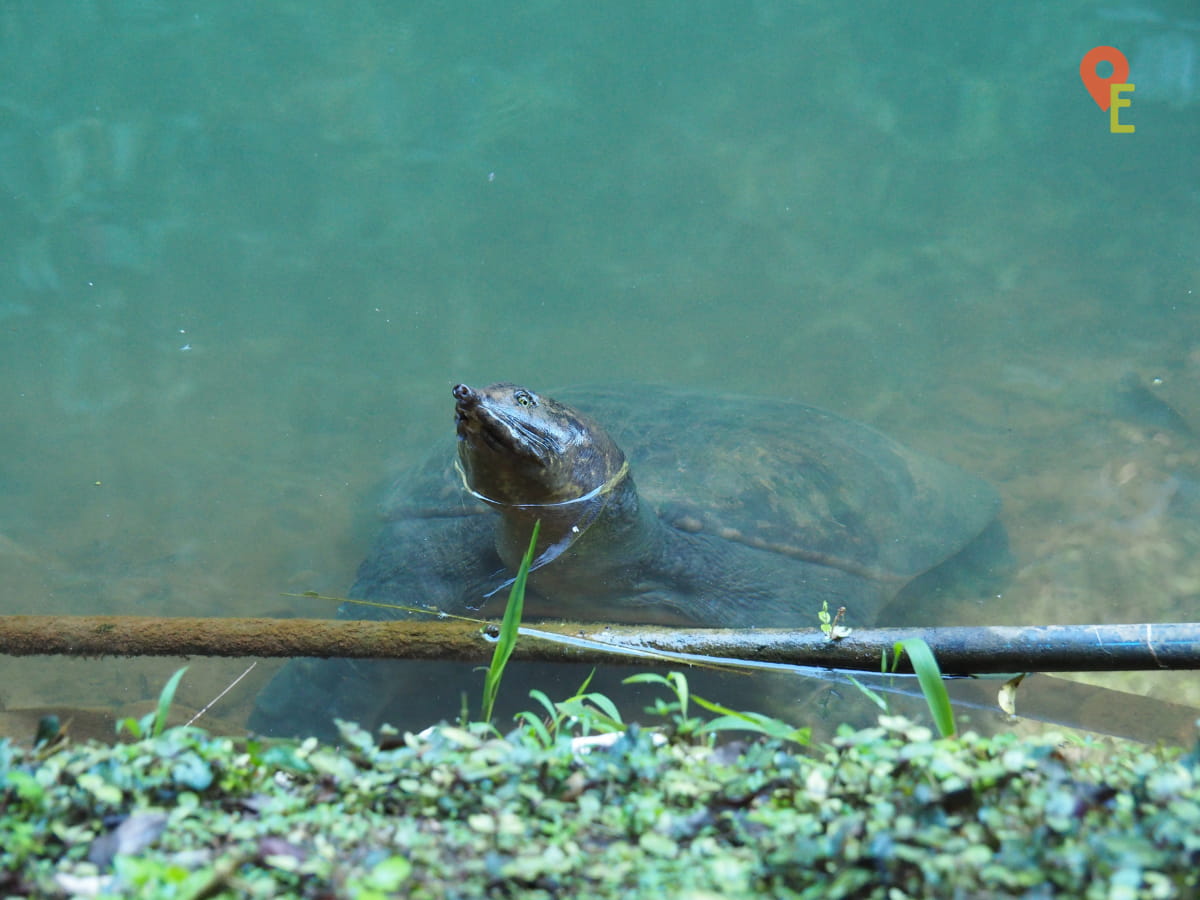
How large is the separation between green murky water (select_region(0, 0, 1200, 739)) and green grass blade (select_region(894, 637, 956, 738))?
2081 mm

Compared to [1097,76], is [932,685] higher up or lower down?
lower down

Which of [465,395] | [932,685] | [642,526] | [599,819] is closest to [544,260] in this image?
[642,526]

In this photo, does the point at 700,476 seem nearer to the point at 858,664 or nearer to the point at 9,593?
the point at 858,664

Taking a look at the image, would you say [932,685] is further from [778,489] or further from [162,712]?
[778,489]

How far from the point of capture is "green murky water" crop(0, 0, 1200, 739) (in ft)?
14.8

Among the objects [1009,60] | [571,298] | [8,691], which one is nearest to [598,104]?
[571,298]

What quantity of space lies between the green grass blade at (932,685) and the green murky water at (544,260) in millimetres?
2081

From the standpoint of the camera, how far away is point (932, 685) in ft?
5.71

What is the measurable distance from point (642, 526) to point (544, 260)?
339cm

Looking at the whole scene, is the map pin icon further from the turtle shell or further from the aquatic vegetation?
the aquatic vegetation
